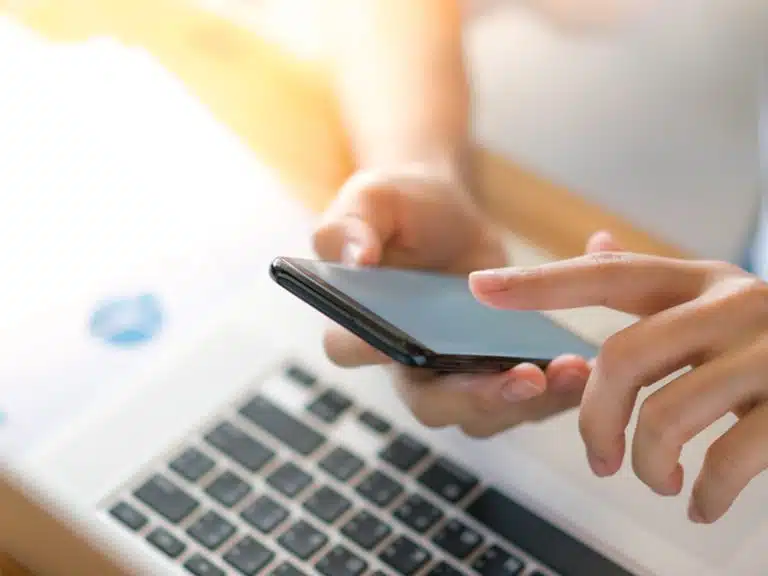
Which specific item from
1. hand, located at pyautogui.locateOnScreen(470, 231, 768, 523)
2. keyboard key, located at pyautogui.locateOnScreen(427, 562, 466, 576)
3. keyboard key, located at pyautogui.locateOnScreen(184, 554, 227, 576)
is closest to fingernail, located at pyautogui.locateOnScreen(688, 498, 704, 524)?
hand, located at pyautogui.locateOnScreen(470, 231, 768, 523)

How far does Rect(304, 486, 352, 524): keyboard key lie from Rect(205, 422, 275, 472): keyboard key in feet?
0.10

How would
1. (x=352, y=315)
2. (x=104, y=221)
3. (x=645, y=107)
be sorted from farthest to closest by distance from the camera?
(x=645, y=107) < (x=104, y=221) < (x=352, y=315)

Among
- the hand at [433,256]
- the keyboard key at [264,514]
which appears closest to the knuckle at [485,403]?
the hand at [433,256]

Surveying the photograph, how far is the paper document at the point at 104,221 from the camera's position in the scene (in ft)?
1.90

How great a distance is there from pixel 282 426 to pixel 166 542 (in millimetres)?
85

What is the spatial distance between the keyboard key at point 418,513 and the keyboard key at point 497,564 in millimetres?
28

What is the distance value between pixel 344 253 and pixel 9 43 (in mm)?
374

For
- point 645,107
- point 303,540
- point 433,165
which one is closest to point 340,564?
point 303,540

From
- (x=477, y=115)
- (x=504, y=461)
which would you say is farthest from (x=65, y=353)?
(x=477, y=115)

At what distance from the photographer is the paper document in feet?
1.90

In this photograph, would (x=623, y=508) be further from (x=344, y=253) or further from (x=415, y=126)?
(x=415, y=126)

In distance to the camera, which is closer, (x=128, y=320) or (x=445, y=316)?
(x=445, y=316)

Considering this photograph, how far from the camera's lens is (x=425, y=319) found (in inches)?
18.4

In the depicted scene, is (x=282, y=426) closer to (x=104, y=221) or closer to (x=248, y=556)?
(x=248, y=556)
